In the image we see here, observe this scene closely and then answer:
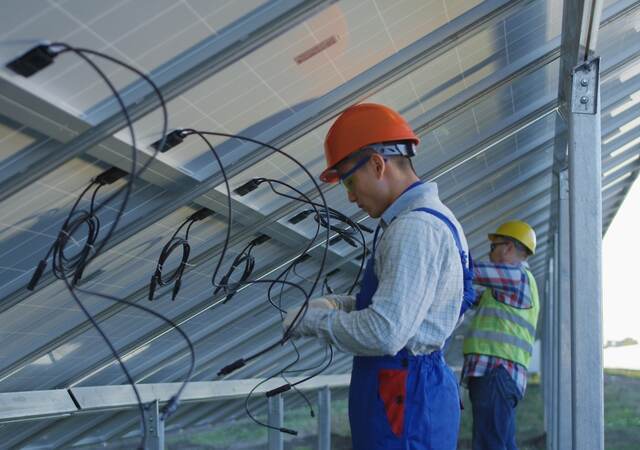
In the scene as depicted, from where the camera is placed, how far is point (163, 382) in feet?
22.9

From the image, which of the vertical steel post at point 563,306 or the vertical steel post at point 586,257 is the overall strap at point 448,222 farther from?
the vertical steel post at point 563,306

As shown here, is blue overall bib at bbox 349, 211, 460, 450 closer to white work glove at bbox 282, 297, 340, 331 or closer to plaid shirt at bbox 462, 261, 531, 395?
white work glove at bbox 282, 297, 340, 331

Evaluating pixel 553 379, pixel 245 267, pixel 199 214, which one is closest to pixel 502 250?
pixel 245 267

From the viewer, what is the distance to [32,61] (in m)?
2.74

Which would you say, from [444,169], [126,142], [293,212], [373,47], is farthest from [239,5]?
[444,169]

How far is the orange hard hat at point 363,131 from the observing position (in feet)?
9.63

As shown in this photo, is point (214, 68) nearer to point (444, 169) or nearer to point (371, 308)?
point (371, 308)

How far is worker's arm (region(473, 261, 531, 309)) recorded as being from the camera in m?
5.63

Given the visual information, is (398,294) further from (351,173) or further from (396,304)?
(351,173)

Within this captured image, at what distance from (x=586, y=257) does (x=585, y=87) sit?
32.3 inches

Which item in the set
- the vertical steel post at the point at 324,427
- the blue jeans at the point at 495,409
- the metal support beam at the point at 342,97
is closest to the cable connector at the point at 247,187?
the metal support beam at the point at 342,97

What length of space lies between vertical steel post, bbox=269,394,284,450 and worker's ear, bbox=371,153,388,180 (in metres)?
5.21

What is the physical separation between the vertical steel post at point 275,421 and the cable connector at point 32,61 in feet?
17.8

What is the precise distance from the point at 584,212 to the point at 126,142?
2106mm
